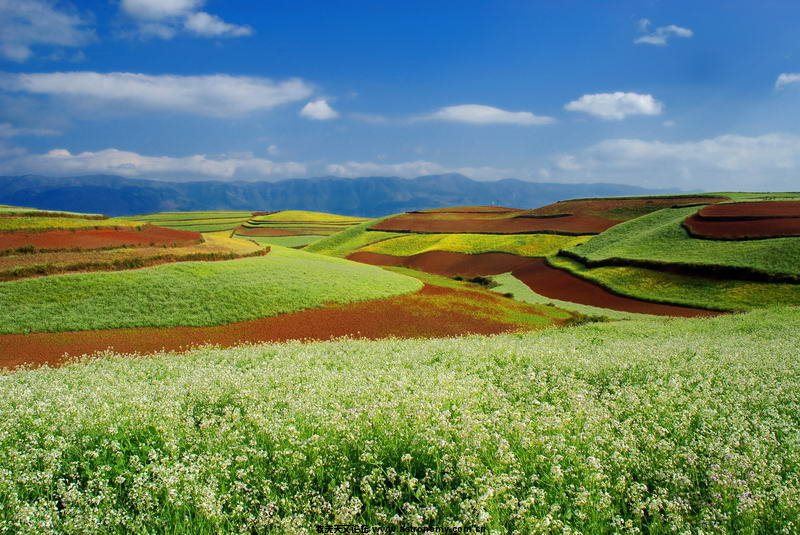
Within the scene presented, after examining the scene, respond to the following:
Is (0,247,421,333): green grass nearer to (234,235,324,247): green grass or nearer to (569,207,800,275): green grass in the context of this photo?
(569,207,800,275): green grass

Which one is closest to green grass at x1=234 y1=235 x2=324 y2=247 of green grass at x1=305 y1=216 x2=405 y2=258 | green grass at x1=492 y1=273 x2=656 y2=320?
green grass at x1=305 y1=216 x2=405 y2=258

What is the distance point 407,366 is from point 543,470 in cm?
748

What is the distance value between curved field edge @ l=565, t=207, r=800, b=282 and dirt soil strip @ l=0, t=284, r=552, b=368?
75.1 ft

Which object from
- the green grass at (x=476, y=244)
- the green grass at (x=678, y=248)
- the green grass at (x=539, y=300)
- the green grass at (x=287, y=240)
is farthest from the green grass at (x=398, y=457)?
the green grass at (x=287, y=240)

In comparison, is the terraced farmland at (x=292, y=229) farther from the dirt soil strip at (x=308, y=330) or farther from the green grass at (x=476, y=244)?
the dirt soil strip at (x=308, y=330)

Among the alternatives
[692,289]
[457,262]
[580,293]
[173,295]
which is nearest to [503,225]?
[457,262]

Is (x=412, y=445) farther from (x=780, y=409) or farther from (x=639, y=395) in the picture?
(x=780, y=409)

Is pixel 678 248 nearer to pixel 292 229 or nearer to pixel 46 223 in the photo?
pixel 46 223

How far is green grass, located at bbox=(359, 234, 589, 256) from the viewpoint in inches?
2936

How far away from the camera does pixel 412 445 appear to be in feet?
20.2

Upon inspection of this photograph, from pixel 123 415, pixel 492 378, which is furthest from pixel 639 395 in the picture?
pixel 123 415

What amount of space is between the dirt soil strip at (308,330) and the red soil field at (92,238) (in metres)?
16.4

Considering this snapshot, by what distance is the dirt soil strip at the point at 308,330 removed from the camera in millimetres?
23817

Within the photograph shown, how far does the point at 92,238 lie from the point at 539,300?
44151 mm
